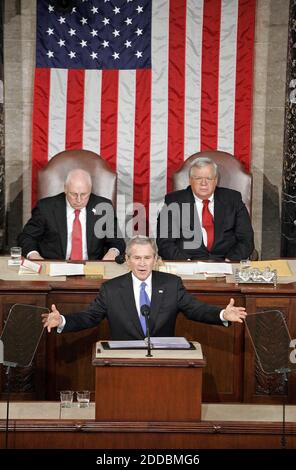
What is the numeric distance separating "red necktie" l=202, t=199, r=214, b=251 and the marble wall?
60.7 inches

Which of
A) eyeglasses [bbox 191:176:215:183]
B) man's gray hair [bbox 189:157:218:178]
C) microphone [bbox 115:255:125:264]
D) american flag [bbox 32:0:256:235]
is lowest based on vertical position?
microphone [bbox 115:255:125:264]

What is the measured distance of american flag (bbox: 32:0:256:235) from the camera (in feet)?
29.1

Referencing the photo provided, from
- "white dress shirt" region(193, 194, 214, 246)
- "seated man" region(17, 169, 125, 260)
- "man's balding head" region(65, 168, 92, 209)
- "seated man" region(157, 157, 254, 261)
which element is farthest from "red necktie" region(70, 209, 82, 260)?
"white dress shirt" region(193, 194, 214, 246)

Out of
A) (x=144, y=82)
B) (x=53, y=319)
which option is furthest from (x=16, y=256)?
(x=144, y=82)

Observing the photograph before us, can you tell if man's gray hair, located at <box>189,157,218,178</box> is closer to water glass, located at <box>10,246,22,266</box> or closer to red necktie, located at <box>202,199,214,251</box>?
red necktie, located at <box>202,199,214,251</box>

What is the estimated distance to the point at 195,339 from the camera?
6.33 m

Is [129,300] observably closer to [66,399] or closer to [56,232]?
[66,399]

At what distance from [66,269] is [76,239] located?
1050mm

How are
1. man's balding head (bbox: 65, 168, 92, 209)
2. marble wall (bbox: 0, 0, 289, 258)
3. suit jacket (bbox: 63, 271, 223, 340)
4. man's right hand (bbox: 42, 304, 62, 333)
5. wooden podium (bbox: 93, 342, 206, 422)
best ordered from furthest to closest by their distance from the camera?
1. marble wall (bbox: 0, 0, 289, 258)
2. man's balding head (bbox: 65, 168, 92, 209)
3. suit jacket (bbox: 63, 271, 223, 340)
4. man's right hand (bbox: 42, 304, 62, 333)
5. wooden podium (bbox: 93, 342, 206, 422)

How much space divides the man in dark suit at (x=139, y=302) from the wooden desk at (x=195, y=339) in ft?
1.81

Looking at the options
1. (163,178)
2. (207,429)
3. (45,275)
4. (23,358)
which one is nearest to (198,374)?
(207,429)

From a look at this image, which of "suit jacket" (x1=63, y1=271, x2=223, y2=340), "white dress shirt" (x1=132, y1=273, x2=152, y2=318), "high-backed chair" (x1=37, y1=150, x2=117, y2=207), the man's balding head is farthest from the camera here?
"high-backed chair" (x1=37, y1=150, x2=117, y2=207)

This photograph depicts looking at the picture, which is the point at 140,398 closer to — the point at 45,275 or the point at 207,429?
the point at 207,429

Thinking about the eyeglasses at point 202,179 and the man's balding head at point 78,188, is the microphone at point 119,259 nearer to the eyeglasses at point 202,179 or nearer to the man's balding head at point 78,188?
the man's balding head at point 78,188
